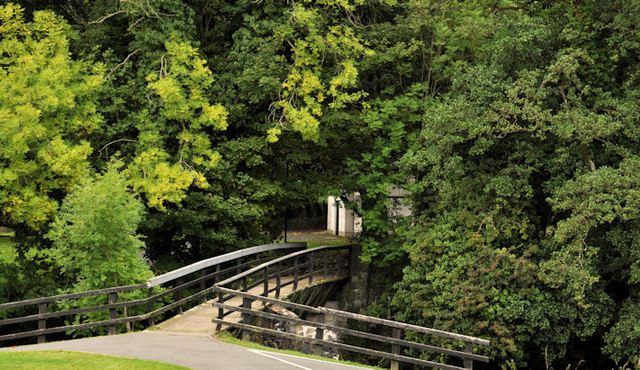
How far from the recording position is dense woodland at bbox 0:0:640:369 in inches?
762

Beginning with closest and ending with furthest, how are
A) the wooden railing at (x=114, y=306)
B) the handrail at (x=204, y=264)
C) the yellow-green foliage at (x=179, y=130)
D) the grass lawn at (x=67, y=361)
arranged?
the grass lawn at (x=67, y=361) → the wooden railing at (x=114, y=306) → the handrail at (x=204, y=264) → the yellow-green foliage at (x=179, y=130)

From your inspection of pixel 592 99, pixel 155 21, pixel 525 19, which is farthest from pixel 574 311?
pixel 155 21

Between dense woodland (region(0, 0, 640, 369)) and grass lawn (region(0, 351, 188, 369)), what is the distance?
4511 mm

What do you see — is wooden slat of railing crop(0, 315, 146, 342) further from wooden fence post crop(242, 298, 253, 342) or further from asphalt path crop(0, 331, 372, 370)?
wooden fence post crop(242, 298, 253, 342)

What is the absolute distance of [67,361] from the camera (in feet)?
39.6

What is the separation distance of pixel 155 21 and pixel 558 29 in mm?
12411

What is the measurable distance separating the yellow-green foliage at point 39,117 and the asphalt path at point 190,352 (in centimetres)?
730

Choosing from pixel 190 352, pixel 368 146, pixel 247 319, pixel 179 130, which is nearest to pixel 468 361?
Result: pixel 247 319

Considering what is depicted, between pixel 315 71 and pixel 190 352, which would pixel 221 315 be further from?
pixel 315 71

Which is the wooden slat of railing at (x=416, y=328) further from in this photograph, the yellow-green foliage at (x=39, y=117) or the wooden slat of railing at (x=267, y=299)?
the yellow-green foliage at (x=39, y=117)

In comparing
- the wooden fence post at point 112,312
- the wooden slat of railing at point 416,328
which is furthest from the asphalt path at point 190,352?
the wooden slat of railing at point 416,328

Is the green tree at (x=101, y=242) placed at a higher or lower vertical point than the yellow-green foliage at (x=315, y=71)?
lower

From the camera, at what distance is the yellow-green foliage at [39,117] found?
803 inches

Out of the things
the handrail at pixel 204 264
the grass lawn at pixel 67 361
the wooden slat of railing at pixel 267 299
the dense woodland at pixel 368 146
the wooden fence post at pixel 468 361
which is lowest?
the wooden fence post at pixel 468 361
